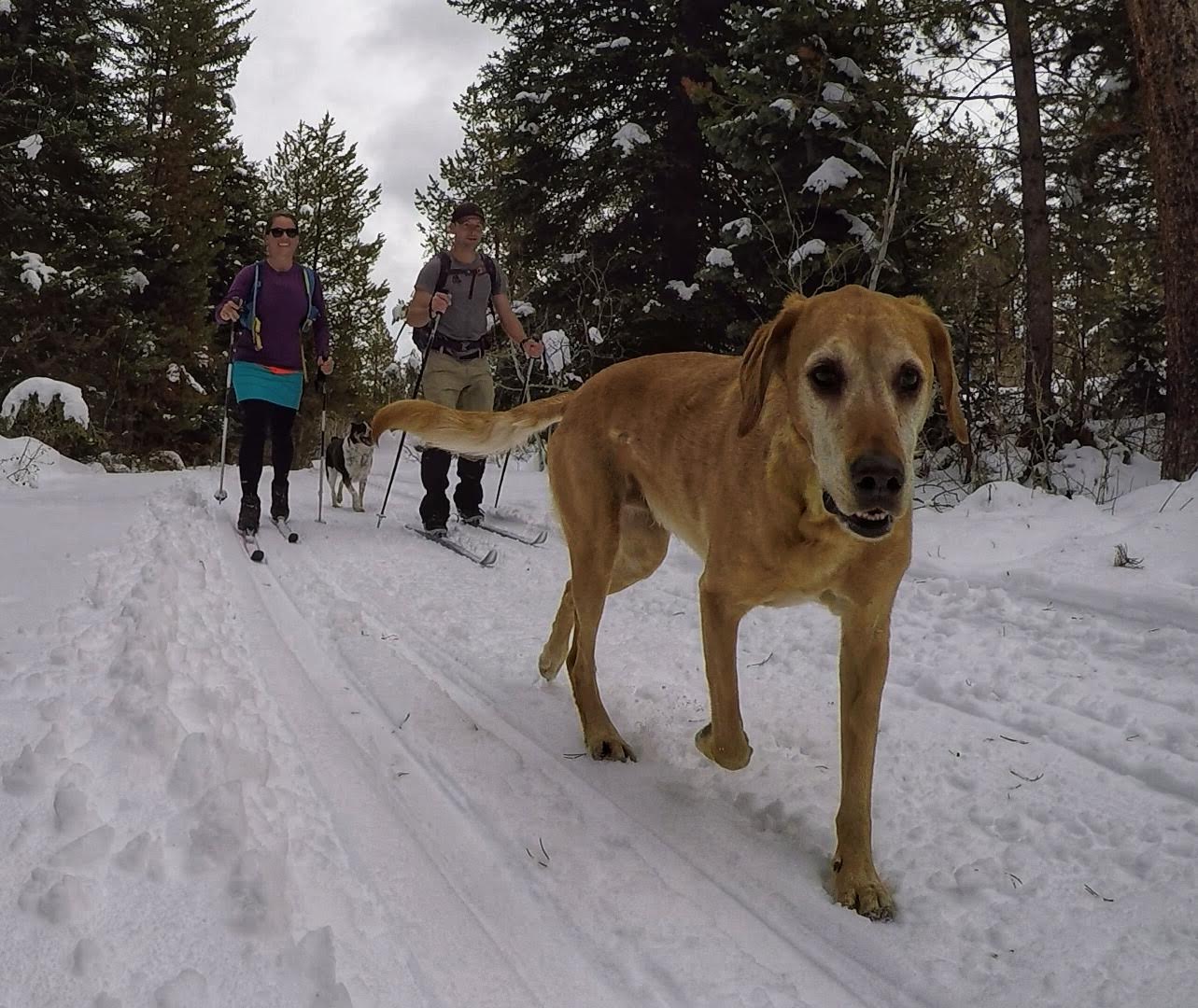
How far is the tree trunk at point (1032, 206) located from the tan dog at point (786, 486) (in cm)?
704

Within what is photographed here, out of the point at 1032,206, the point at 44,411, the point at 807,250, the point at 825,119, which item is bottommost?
the point at 44,411

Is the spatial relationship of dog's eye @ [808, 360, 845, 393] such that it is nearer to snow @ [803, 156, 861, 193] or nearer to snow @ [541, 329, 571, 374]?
snow @ [803, 156, 861, 193]

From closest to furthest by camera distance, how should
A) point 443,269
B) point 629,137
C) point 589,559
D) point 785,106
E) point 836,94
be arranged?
point 589,559
point 443,269
point 785,106
point 836,94
point 629,137

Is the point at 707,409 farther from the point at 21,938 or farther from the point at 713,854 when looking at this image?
the point at 21,938

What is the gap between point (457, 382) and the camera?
755 centimetres

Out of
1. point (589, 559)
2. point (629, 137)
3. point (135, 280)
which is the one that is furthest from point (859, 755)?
point (135, 280)

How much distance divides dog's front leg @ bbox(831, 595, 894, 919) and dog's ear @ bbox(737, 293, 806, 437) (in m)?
0.62

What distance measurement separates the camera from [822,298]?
6.96ft

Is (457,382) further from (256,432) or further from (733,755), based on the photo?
(733,755)

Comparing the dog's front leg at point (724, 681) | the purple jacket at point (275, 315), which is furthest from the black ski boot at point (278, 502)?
the dog's front leg at point (724, 681)

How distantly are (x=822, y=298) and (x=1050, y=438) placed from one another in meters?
6.23

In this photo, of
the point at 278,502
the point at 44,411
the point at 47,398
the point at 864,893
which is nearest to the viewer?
the point at 864,893

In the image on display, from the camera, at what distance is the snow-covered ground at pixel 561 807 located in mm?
1562

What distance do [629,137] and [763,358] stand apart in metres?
12.2
